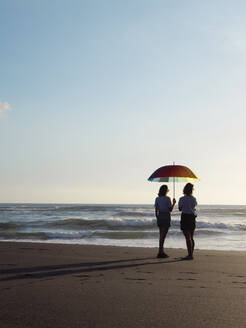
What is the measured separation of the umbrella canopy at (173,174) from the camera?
8703 millimetres

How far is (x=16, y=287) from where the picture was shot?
487 centimetres

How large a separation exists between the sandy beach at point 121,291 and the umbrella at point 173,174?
73.6 inches

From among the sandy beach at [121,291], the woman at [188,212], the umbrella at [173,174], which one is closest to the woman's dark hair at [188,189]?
the woman at [188,212]

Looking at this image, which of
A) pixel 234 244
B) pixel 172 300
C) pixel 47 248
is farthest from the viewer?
pixel 234 244

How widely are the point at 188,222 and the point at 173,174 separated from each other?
1.16m

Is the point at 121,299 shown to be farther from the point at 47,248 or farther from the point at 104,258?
the point at 47,248

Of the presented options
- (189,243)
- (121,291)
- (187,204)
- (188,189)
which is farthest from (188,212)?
(121,291)

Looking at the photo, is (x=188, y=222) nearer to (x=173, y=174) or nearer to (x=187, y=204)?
(x=187, y=204)

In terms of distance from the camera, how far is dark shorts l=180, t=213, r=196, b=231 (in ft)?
27.7

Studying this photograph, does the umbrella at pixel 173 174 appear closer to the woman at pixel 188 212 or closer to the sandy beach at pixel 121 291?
the woman at pixel 188 212

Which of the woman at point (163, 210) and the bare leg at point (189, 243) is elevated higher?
the woman at point (163, 210)

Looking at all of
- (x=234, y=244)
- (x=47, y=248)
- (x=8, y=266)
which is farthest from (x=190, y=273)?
(x=234, y=244)

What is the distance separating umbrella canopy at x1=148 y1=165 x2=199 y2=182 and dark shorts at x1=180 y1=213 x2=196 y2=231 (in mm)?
887

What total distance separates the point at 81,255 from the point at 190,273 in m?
3.21
